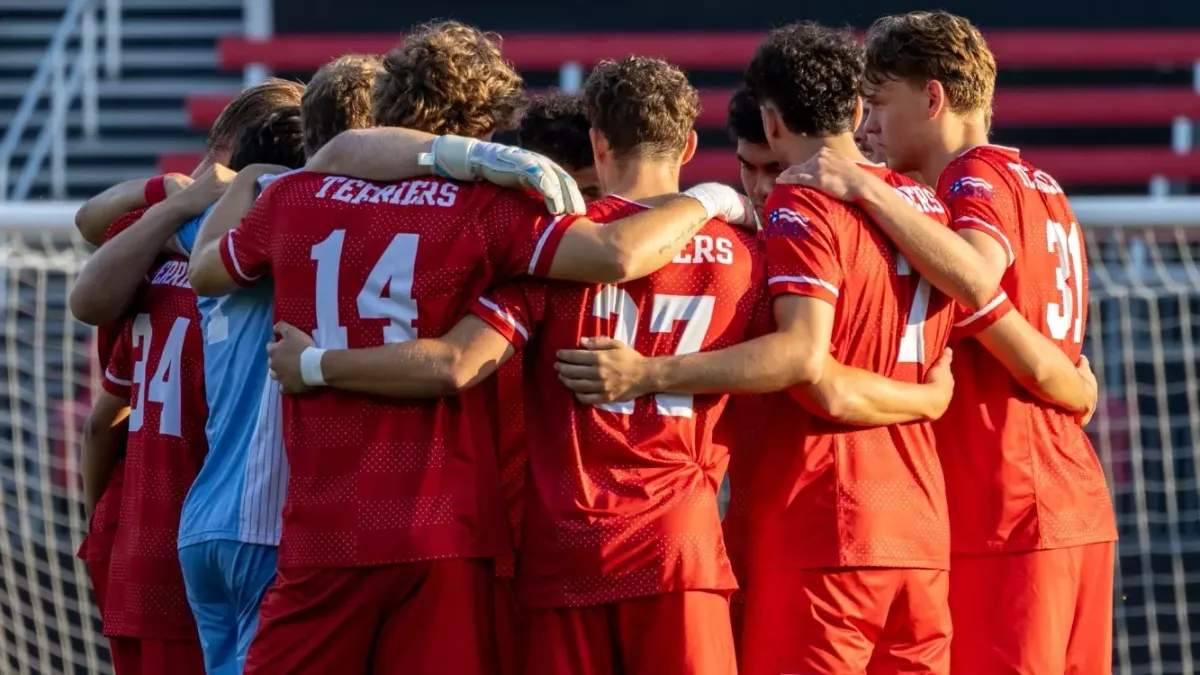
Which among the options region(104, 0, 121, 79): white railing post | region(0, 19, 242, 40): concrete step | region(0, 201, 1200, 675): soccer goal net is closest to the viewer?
region(0, 201, 1200, 675): soccer goal net

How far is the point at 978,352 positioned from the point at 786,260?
2.13 ft

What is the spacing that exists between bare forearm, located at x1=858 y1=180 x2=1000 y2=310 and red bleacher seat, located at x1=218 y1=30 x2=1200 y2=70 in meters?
8.87

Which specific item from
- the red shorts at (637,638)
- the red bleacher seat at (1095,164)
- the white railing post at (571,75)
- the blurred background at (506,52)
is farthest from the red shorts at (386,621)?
the white railing post at (571,75)

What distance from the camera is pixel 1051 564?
365cm

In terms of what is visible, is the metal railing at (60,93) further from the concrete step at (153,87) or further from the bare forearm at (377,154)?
the bare forearm at (377,154)

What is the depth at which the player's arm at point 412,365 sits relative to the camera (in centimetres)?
315

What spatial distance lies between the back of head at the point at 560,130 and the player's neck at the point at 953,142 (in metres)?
0.88

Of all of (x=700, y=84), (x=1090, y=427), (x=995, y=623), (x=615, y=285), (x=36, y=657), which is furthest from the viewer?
(x=700, y=84)

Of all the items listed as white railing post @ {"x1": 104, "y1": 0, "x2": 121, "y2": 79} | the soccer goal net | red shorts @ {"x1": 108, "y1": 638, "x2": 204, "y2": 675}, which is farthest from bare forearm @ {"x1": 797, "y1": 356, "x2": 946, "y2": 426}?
white railing post @ {"x1": 104, "y1": 0, "x2": 121, "y2": 79}

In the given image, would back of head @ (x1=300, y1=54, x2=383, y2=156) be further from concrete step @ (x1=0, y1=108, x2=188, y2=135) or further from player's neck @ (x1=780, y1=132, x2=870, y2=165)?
concrete step @ (x1=0, y1=108, x2=188, y2=135)

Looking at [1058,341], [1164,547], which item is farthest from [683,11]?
[1058,341]

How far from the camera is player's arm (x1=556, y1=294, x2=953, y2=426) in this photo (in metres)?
3.20

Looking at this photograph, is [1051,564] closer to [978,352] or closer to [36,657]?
[978,352]

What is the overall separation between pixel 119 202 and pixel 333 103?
81 cm
